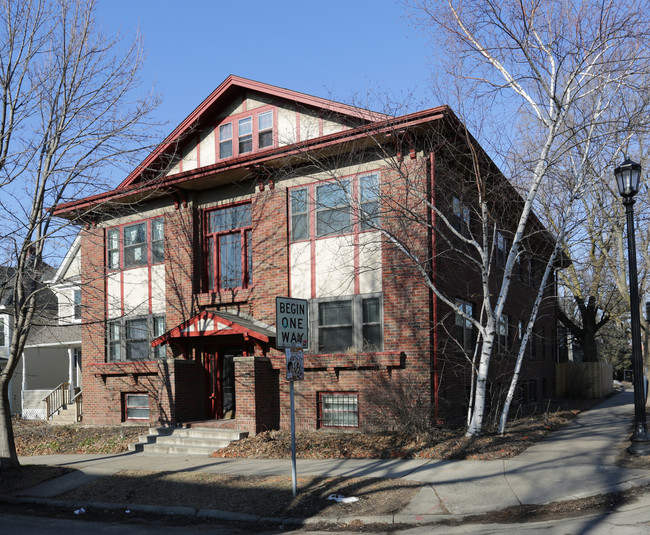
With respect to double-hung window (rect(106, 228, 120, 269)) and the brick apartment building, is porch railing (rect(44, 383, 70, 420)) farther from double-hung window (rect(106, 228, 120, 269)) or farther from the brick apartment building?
double-hung window (rect(106, 228, 120, 269))

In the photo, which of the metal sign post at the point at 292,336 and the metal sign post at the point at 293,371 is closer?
the metal sign post at the point at 292,336

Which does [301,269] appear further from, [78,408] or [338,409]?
[78,408]

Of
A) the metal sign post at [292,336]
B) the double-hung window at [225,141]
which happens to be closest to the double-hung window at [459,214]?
the metal sign post at [292,336]

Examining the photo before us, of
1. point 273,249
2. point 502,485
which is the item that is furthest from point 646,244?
point 502,485

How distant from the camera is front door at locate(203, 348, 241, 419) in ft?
54.5

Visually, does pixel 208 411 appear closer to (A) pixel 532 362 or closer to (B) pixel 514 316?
(B) pixel 514 316

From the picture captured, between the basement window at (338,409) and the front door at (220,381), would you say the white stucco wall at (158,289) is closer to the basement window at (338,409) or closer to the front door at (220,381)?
the front door at (220,381)

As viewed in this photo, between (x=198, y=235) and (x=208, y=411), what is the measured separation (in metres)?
4.87

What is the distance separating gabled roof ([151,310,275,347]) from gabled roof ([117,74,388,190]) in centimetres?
440

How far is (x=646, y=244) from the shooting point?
1927cm

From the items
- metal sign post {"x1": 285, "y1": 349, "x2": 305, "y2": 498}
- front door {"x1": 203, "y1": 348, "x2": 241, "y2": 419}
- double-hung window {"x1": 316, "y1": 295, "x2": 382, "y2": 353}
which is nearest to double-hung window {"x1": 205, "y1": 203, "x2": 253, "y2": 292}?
front door {"x1": 203, "y1": 348, "x2": 241, "y2": 419}

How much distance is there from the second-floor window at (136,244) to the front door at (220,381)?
11.1 feet

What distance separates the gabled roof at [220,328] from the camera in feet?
48.6

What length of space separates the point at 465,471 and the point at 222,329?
7135mm
